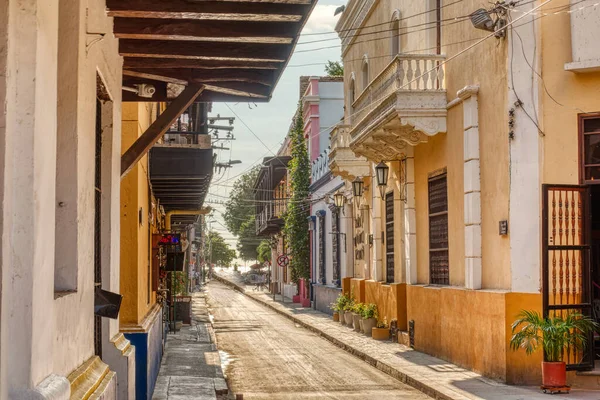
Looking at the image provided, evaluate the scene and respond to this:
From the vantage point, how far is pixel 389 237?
2219 centimetres

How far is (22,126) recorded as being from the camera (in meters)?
3.70

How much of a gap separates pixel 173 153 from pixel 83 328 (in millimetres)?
10024

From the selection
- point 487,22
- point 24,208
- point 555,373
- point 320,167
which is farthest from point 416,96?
point 320,167

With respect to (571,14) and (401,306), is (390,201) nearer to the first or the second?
(401,306)

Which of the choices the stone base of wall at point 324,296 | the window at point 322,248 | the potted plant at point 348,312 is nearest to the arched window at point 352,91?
the potted plant at point 348,312

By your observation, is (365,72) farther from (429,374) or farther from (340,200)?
(429,374)

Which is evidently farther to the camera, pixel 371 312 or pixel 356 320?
pixel 356 320

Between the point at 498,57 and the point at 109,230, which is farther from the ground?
the point at 498,57

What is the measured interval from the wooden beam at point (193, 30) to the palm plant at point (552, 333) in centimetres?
612

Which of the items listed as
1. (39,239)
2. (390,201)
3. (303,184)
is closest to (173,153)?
(390,201)

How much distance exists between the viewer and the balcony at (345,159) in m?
25.4

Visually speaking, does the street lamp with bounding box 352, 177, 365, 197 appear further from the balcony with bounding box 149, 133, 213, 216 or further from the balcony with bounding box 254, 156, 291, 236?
the balcony with bounding box 254, 156, 291, 236

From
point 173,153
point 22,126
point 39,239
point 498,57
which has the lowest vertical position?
point 39,239

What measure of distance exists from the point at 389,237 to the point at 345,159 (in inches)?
157
